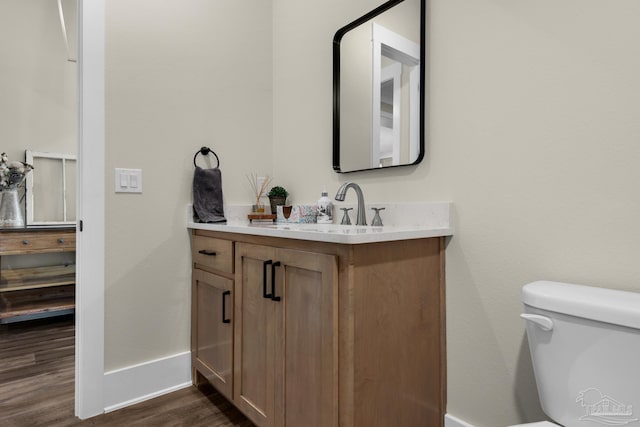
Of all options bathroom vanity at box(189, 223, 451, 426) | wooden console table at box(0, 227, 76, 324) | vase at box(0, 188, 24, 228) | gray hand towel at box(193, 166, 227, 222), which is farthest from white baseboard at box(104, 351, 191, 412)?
vase at box(0, 188, 24, 228)

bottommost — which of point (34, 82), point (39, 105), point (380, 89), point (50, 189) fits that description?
point (50, 189)

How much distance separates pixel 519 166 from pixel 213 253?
1.25 metres

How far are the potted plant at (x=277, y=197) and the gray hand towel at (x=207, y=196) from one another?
0.28m

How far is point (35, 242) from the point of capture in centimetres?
263

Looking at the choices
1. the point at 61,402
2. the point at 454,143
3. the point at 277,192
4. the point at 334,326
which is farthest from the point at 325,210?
the point at 61,402

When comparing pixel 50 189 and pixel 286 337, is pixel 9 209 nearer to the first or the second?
pixel 50 189

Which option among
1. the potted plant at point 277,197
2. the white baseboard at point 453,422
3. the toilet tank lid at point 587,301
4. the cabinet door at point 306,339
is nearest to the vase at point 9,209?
the potted plant at point 277,197

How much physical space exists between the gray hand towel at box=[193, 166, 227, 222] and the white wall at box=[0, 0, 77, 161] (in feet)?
6.48

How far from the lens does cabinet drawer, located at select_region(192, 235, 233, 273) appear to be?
4.94ft

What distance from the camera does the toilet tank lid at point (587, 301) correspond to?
30.3 inches

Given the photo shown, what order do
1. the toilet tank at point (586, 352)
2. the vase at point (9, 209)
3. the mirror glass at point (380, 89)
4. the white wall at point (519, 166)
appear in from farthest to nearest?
1. the vase at point (9, 209)
2. the mirror glass at point (380, 89)
3. the white wall at point (519, 166)
4. the toilet tank at point (586, 352)

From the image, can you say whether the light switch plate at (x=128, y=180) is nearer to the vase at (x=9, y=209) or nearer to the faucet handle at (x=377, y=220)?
the faucet handle at (x=377, y=220)

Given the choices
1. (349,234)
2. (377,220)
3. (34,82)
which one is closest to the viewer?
(349,234)

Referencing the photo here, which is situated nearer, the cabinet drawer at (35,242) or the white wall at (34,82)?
the cabinet drawer at (35,242)
